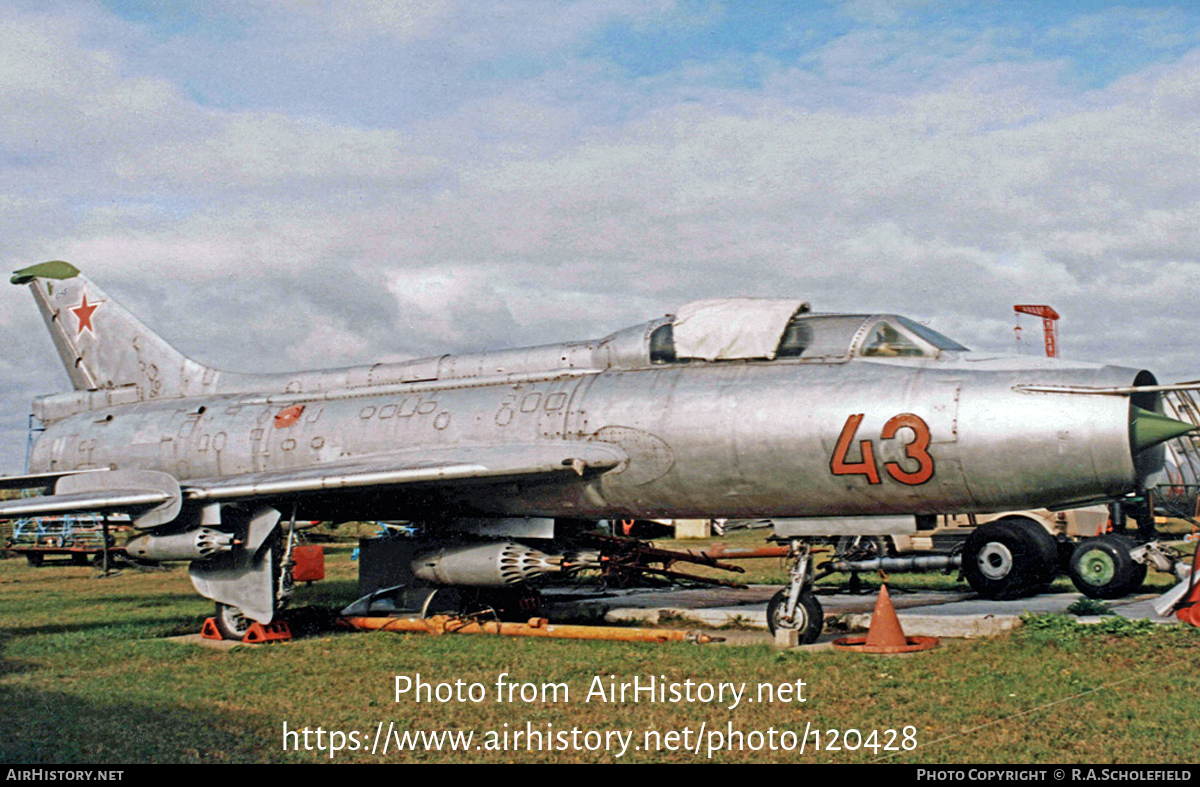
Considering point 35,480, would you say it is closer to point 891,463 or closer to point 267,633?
point 267,633

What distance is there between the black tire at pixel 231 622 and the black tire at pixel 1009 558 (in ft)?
33.4

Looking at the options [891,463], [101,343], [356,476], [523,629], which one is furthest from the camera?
[101,343]

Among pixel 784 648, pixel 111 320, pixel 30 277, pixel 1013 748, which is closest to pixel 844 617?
pixel 784 648

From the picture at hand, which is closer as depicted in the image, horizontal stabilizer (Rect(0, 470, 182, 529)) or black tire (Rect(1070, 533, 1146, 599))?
horizontal stabilizer (Rect(0, 470, 182, 529))

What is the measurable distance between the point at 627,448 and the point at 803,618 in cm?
264

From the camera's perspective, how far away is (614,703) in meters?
8.12

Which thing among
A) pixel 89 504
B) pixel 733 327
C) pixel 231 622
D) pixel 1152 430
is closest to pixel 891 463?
pixel 1152 430

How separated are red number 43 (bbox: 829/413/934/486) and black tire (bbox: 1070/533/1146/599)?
20.1 ft

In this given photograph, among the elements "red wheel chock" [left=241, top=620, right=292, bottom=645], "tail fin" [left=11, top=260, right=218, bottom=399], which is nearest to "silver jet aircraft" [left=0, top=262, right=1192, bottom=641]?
"red wheel chock" [left=241, top=620, right=292, bottom=645]

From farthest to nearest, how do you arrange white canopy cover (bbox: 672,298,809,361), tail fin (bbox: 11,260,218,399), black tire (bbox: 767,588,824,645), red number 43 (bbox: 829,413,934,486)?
1. tail fin (bbox: 11,260,218,399)
2. white canopy cover (bbox: 672,298,809,361)
3. black tire (bbox: 767,588,824,645)
4. red number 43 (bbox: 829,413,934,486)

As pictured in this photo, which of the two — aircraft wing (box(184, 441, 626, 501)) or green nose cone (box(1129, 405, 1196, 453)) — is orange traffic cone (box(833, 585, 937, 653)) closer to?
green nose cone (box(1129, 405, 1196, 453))

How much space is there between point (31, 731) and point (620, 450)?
6.22 meters

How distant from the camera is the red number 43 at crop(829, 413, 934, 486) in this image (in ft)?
32.5

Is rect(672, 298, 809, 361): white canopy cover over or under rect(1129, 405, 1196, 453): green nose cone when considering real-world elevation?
over
